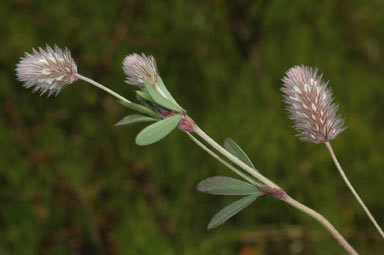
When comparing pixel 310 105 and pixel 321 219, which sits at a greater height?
pixel 310 105

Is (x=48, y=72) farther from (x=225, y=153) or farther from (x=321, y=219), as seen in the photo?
(x=321, y=219)

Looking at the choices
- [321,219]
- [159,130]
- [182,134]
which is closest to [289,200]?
[321,219]

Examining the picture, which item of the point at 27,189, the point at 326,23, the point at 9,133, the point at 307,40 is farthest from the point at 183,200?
the point at 326,23

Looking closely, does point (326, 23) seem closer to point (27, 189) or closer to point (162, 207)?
point (162, 207)

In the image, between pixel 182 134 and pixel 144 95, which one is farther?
pixel 182 134

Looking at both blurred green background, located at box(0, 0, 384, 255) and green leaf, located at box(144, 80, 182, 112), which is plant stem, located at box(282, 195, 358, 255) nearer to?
green leaf, located at box(144, 80, 182, 112)

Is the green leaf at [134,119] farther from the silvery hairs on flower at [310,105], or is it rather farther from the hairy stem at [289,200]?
the silvery hairs on flower at [310,105]
